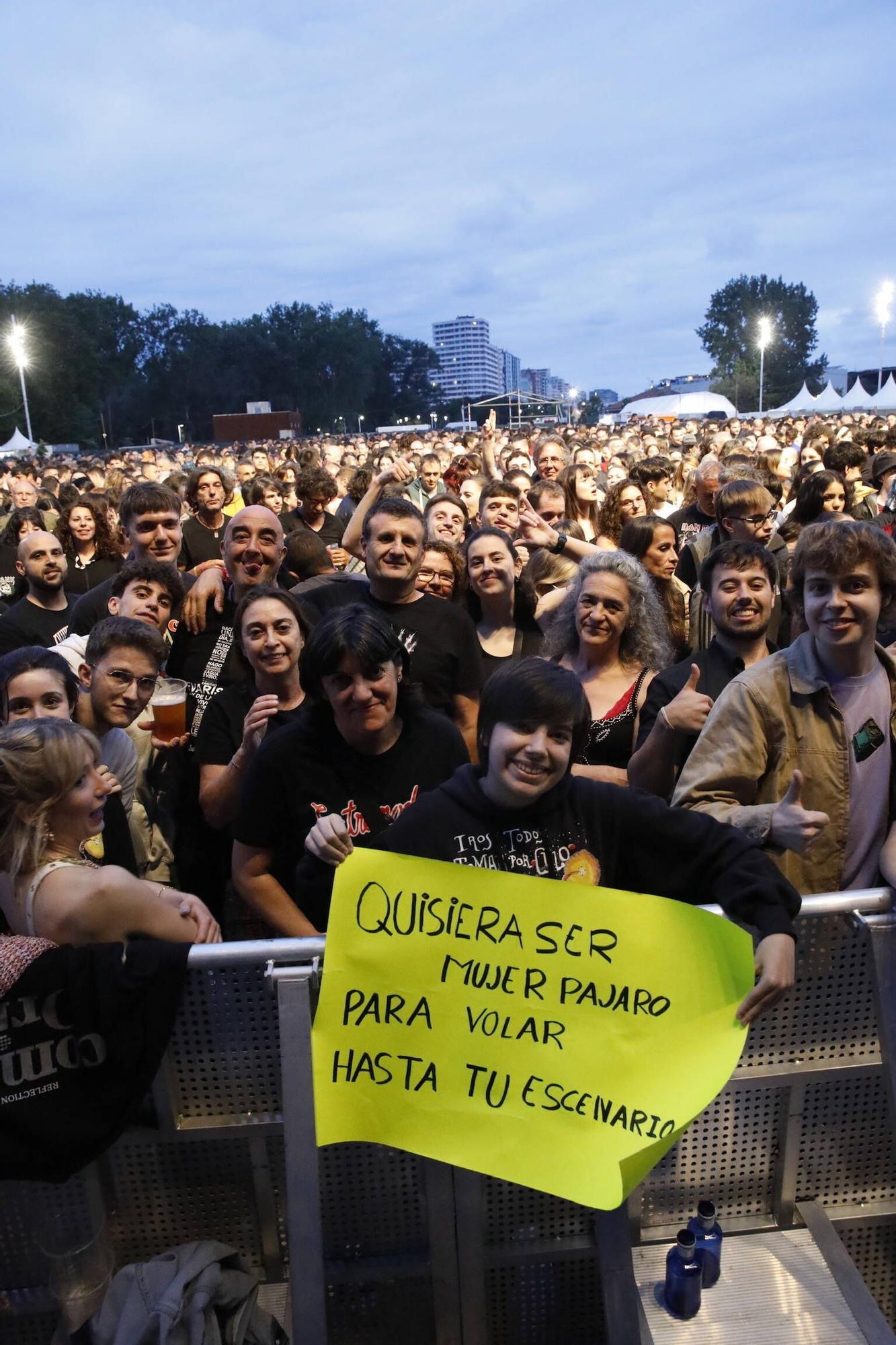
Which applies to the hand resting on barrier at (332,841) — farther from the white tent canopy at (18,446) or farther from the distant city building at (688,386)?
the distant city building at (688,386)

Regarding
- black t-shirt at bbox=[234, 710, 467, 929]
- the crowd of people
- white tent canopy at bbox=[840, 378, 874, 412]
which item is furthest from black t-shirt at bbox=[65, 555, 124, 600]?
white tent canopy at bbox=[840, 378, 874, 412]

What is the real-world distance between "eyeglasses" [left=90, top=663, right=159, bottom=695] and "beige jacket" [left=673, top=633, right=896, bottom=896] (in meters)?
1.70

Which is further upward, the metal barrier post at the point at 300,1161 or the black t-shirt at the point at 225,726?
the black t-shirt at the point at 225,726

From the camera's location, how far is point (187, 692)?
372cm

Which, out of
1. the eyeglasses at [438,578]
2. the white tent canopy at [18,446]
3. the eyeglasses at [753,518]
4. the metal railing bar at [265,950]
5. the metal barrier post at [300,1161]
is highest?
the white tent canopy at [18,446]

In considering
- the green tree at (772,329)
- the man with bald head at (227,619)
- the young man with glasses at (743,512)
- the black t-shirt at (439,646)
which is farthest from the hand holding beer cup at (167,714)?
the green tree at (772,329)

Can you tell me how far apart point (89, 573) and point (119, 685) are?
3163 mm

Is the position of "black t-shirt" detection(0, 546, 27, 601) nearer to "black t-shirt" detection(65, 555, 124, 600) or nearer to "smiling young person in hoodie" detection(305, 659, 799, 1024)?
"black t-shirt" detection(65, 555, 124, 600)

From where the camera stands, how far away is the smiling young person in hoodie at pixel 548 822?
2057 millimetres

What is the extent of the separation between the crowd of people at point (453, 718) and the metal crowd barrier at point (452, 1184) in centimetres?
22

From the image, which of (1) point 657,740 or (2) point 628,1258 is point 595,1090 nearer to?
(2) point 628,1258

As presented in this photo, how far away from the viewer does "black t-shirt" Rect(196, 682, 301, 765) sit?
3.25 metres

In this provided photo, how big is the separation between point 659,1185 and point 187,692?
2.38 meters

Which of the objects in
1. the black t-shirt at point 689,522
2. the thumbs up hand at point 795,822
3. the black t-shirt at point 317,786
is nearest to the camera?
the thumbs up hand at point 795,822
